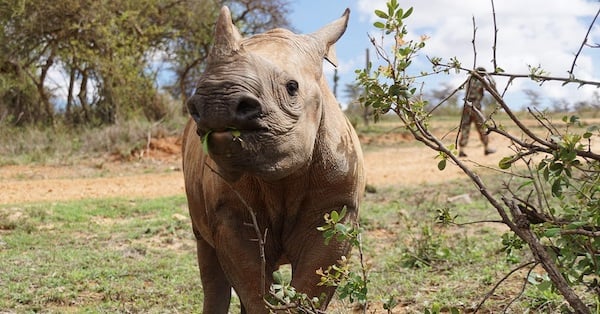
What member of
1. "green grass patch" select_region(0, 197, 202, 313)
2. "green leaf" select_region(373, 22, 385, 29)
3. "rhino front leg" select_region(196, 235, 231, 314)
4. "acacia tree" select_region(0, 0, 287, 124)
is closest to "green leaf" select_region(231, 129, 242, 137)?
"green leaf" select_region(373, 22, 385, 29)

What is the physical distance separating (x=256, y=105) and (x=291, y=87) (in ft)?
1.27

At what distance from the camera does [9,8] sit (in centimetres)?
1886

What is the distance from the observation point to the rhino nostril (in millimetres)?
2826

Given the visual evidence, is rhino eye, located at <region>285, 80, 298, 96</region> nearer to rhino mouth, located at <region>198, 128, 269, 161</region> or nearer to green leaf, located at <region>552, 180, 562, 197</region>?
rhino mouth, located at <region>198, 128, 269, 161</region>

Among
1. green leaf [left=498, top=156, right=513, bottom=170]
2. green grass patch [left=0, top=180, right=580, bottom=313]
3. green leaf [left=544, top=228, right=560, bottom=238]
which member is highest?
green leaf [left=498, top=156, right=513, bottom=170]

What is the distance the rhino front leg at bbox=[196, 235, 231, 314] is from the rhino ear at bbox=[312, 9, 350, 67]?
71.7 inches

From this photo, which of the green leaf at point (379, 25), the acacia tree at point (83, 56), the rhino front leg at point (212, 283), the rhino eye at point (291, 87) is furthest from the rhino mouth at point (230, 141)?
the acacia tree at point (83, 56)

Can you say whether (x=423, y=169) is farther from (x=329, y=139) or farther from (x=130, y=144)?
(x=329, y=139)

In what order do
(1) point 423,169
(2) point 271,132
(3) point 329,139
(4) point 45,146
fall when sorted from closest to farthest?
(2) point 271,132 → (3) point 329,139 → (1) point 423,169 → (4) point 45,146

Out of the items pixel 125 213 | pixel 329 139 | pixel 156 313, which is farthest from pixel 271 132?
pixel 125 213

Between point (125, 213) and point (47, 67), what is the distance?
11.7 meters

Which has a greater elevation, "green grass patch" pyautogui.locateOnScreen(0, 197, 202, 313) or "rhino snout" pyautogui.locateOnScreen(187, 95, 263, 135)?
"rhino snout" pyautogui.locateOnScreen(187, 95, 263, 135)

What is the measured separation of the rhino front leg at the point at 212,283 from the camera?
17.0ft

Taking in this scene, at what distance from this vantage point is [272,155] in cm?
311
